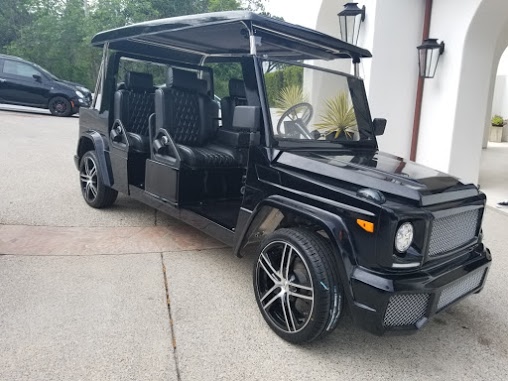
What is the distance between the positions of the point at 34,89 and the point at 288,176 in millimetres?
12852

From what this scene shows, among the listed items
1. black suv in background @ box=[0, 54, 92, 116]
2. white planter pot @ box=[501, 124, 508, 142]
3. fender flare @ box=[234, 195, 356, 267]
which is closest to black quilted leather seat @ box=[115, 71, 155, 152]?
fender flare @ box=[234, 195, 356, 267]

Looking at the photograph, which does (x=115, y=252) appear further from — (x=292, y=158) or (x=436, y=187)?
(x=436, y=187)

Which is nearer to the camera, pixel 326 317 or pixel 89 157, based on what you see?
pixel 326 317

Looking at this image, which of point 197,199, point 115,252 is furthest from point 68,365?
point 197,199

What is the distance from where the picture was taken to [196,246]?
4.29 metres

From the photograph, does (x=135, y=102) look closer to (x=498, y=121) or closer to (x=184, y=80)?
(x=184, y=80)

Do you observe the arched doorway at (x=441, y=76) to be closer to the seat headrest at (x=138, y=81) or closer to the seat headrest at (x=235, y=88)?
the seat headrest at (x=235, y=88)

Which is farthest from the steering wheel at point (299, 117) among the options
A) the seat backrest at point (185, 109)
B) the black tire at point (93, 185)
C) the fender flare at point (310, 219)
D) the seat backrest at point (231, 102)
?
the black tire at point (93, 185)

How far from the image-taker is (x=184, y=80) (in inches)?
178

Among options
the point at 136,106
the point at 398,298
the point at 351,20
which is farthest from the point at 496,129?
the point at 398,298

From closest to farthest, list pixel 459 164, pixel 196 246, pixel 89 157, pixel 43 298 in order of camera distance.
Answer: pixel 43 298 < pixel 196 246 < pixel 89 157 < pixel 459 164

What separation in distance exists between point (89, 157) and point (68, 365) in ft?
10.4

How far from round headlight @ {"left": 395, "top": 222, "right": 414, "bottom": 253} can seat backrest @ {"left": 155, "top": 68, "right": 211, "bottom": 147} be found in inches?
103

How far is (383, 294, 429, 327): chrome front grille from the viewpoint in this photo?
232 cm
